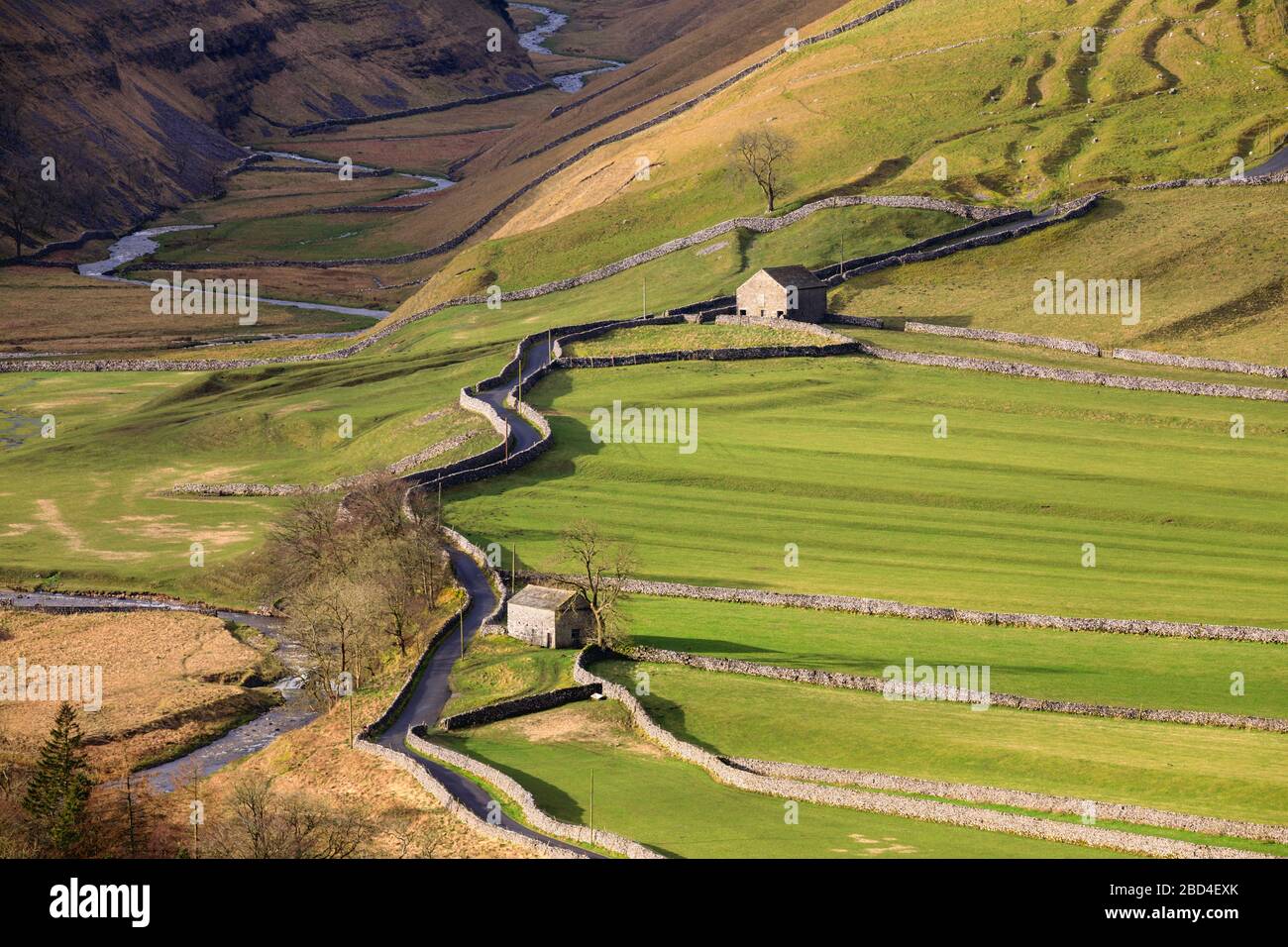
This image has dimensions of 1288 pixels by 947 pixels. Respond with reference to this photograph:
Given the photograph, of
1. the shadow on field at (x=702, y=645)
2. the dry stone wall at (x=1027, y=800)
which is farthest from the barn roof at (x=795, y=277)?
the dry stone wall at (x=1027, y=800)

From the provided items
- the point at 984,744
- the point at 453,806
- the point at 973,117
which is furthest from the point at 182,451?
the point at 973,117

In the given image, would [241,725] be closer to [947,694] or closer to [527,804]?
[527,804]

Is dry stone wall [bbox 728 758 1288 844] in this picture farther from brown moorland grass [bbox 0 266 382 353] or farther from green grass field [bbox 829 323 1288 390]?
brown moorland grass [bbox 0 266 382 353]

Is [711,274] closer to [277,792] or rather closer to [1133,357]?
[1133,357]

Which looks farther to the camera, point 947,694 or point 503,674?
point 503,674

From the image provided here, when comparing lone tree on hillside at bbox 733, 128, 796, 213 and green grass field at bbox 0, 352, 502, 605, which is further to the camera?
lone tree on hillside at bbox 733, 128, 796, 213

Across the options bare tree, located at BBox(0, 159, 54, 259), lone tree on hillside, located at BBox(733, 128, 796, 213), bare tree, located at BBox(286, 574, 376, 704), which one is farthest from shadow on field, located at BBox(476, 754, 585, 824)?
bare tree, located at BBox(0, 159, 54, 259)

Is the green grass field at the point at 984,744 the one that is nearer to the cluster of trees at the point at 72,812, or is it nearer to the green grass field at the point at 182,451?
the cluster of trees at the point at 72,812
